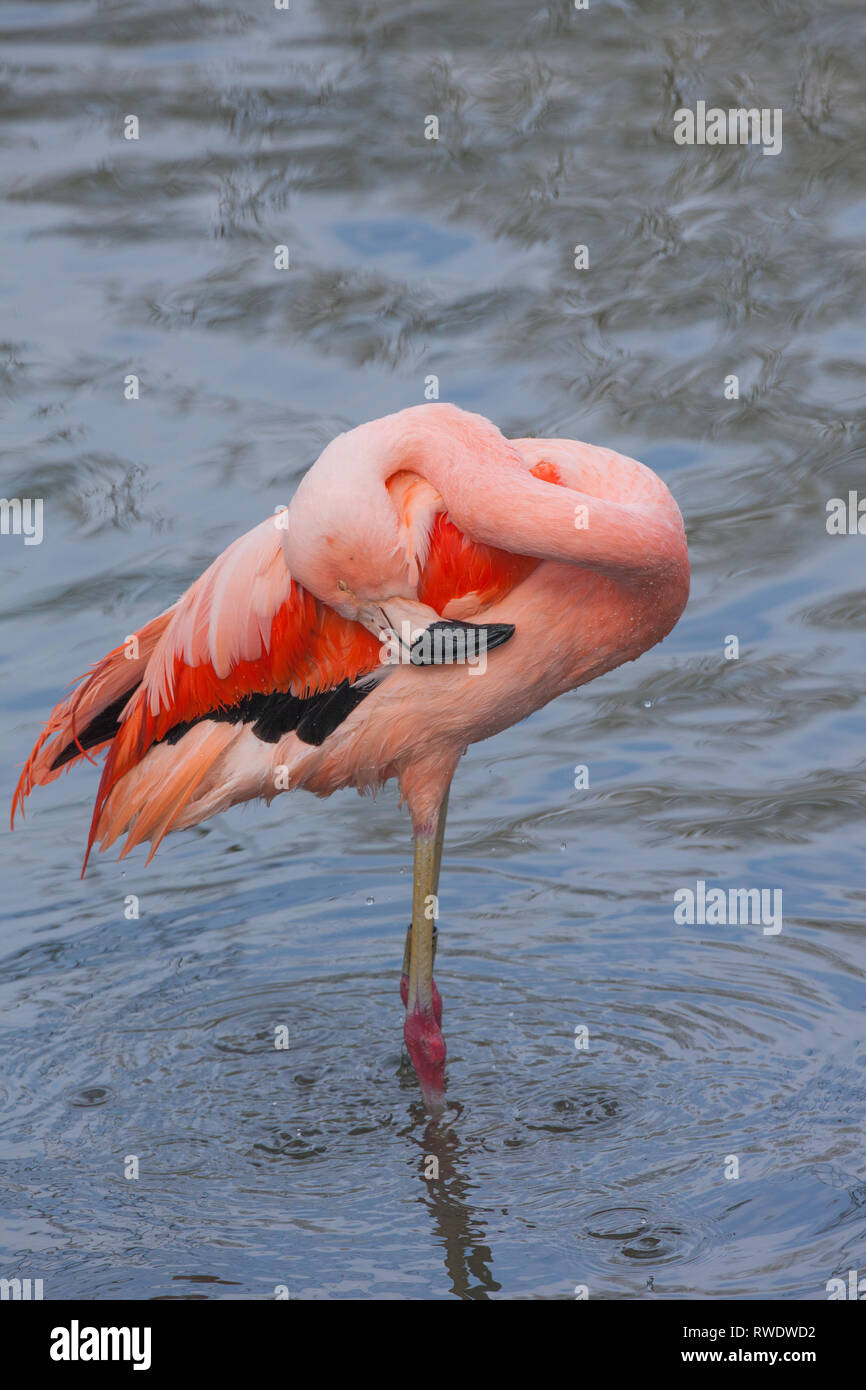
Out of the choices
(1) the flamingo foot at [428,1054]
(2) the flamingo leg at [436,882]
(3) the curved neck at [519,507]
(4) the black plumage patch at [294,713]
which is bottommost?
(1) the flamingo foot at [428,1054]

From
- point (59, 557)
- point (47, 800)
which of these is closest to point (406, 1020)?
point (47, 800)

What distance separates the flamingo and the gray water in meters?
0.52

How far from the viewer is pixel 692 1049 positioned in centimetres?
518

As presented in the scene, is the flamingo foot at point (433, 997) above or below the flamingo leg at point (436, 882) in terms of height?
below

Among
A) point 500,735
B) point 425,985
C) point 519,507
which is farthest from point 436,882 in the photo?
point 500,735

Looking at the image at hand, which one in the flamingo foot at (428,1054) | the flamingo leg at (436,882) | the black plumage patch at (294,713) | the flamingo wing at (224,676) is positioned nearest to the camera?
the flamingo wing at (224,676)

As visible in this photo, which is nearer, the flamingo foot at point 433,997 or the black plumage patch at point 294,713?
the black plumage patch at point 294,713

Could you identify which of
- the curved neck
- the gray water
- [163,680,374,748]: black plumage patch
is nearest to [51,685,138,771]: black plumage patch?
[163,680,374,748]: black plumage patch

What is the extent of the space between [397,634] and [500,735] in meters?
2.64

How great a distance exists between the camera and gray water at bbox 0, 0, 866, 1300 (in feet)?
15.3

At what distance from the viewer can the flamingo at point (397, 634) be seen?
4395 millimetres

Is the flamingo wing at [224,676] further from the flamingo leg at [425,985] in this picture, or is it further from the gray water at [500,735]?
the gray water at [500,735]

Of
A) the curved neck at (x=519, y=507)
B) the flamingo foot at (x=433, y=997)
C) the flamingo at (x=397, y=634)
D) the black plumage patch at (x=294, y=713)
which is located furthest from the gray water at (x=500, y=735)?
the curved neck at (x=519, y=507)

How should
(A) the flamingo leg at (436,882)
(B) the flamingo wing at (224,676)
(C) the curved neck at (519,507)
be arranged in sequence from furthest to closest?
(A) the flamingo leg at (436,882), (B) the flamingo wing at (224,676), (C) the curved neck at (519,507)
